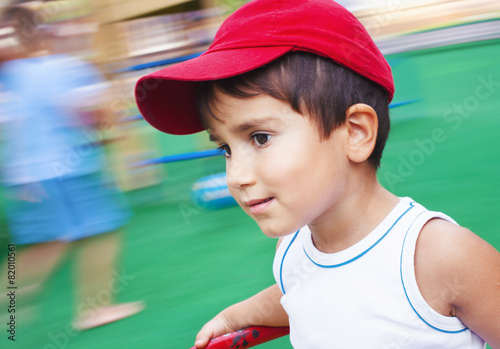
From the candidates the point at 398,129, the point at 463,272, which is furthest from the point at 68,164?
the point at 398,129

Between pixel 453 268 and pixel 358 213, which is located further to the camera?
pixel 358 213

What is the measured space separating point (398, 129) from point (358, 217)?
3901mm

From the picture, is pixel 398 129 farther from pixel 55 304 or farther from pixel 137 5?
pixel 55 304

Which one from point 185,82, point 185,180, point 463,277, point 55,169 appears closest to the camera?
point 463,277

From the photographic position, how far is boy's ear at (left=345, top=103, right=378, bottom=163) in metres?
1.19

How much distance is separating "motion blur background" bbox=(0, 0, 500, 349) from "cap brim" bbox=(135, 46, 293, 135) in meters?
0.63

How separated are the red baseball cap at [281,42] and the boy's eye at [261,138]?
131 millimetres

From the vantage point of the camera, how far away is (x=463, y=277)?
1.05 meters

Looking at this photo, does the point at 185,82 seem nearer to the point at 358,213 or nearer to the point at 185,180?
the point at 358,213

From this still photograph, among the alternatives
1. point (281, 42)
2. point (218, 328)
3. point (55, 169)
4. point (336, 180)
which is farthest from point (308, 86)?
point (55, 169)

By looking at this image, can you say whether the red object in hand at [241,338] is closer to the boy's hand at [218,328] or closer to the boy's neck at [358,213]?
the boy's hand at [218,328]

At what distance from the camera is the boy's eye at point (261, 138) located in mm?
1138

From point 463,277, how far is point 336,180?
0.31m

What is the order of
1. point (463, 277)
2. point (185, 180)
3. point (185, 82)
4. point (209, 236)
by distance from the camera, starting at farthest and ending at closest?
point (185, 180) < point (209, 236) < point (185, 82) < point (463, 277)
